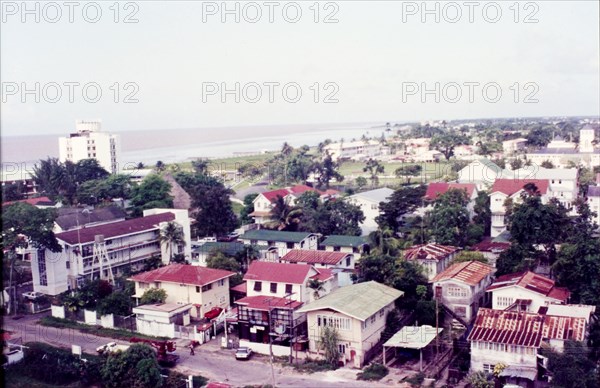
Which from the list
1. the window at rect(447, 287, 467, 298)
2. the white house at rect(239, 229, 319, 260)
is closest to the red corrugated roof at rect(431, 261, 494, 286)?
the window at rect(447, 287, 467, 298)

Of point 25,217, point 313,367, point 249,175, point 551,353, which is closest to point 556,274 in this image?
point 551,353

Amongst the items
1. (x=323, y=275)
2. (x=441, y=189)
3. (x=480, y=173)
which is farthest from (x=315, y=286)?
(x=480, y=173)

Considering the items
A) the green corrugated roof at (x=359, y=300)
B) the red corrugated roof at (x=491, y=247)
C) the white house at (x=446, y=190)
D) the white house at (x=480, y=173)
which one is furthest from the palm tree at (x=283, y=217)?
the white house at (x=480, y=173)

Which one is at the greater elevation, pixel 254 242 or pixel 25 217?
pixel 25 217

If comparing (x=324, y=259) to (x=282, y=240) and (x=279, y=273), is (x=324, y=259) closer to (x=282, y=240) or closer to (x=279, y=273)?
(x=282, y=240)

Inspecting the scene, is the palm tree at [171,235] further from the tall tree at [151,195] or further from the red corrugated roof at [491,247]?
the red corrugated roof at [491,247]

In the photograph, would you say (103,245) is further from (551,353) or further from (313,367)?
(551,353)
